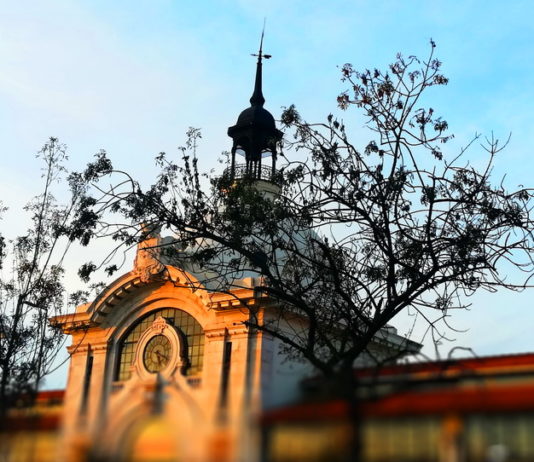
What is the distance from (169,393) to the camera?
213 inches

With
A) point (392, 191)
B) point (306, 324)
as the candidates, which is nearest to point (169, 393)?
point (392, 191)

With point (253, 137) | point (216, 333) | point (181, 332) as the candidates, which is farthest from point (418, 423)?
point (253, 137)

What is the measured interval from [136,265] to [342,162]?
1485 centimetres

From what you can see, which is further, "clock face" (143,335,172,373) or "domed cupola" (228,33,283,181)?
"domed cupola" (228,33,283,181)

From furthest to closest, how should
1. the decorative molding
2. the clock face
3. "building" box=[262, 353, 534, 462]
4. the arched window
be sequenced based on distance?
1. the clock face
2. the arched window
3. the decorative molding
4. "building" box=[262, 353, 534, 462]

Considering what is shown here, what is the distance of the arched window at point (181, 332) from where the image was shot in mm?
28703

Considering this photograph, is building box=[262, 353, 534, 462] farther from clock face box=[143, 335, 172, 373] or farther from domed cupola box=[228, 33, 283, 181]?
domed cupola box=[228, 33, 283, 181]

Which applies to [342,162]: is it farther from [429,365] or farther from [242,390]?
[242,390]

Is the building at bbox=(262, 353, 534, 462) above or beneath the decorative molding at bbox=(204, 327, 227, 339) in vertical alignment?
beneath

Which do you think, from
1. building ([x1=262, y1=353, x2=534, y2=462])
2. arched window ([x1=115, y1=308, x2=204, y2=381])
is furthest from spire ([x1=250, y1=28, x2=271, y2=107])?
building ([x1=262, y1=353, x2=534, y2=462])

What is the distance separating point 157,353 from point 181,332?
1.22 meters

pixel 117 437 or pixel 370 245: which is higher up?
pixel 370 245

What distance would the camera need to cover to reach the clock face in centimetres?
2902

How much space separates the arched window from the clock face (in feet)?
2.23
